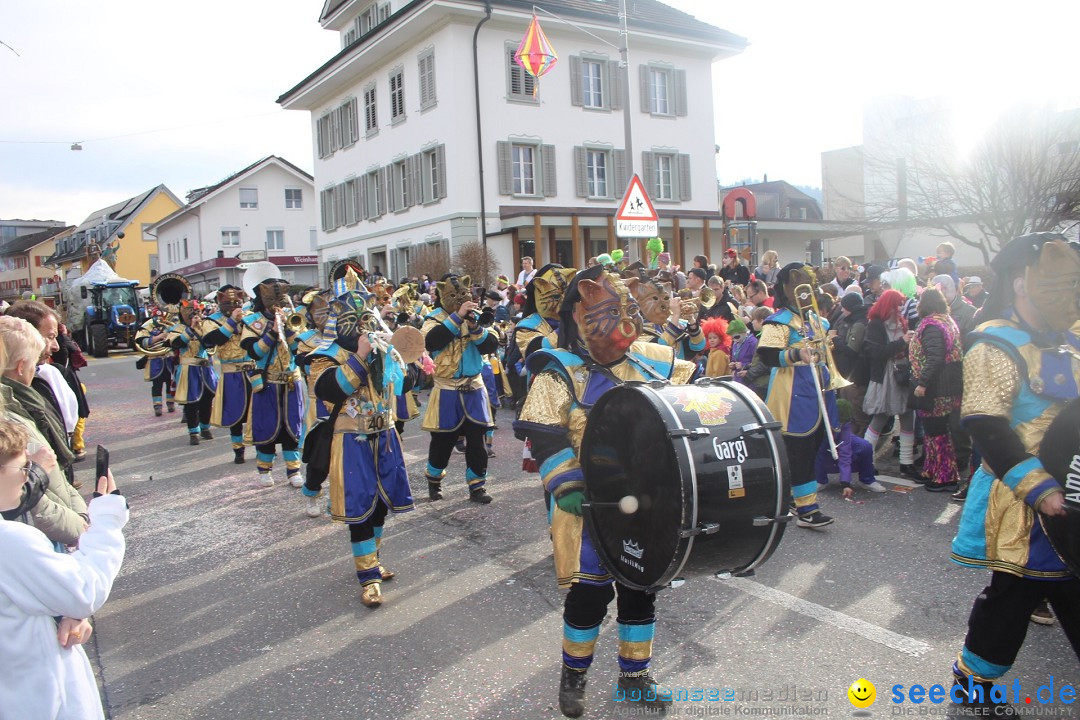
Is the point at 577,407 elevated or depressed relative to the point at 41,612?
elevated

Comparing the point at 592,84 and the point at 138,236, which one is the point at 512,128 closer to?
the point at 592,84

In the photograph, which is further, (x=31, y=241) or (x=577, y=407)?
(x=31, y=241)

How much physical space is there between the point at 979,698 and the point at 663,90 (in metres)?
29.9

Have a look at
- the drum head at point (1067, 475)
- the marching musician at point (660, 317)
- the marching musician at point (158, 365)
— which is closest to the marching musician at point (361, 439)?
the marching musician at point (660, 317)

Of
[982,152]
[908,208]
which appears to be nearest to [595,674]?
[982,152]

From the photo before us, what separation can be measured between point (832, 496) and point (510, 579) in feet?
10.4

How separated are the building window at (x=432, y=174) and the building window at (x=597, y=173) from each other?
17.2 ft

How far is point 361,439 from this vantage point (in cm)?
532

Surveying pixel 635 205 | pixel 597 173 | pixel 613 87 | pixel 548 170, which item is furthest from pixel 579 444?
pixel 613 87

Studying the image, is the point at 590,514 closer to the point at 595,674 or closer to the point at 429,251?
the point at 595,674

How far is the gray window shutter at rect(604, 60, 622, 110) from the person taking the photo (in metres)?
29.3

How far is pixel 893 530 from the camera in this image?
6.05m

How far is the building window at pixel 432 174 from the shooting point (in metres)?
27.3

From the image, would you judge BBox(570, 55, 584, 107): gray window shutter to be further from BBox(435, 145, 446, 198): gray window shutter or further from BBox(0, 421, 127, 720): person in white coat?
BBox(0, 421, 127, 720): person in white coat
